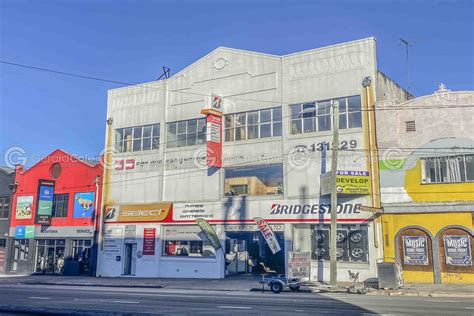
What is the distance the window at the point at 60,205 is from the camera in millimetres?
37938

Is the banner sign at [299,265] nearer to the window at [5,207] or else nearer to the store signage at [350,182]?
the store signage at [350,182]

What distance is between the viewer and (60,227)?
123 feet

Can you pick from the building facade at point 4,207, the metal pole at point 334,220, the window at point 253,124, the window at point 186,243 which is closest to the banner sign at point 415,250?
the metal pole at point 334,220

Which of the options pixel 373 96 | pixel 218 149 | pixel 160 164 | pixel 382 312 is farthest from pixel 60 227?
pixel 382 312

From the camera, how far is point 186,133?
1319 inches

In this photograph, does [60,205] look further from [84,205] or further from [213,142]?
[213,142]

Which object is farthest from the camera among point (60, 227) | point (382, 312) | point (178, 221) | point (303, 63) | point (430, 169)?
point (60, 227)

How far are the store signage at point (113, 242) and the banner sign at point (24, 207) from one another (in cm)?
878

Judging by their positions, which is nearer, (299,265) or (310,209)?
(299,265)

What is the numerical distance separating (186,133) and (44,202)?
13.6 metres

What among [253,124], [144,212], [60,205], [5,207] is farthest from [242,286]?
[5,207]

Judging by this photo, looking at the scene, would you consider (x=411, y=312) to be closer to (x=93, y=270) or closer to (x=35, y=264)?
(x=93, y=270)

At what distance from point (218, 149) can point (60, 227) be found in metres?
15.7

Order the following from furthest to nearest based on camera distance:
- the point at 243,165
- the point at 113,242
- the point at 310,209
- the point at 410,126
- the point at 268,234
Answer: the point at 113,242 < the point at 243,165 < the point at 268,234 < the point at 310,209 < the point at 410,126
